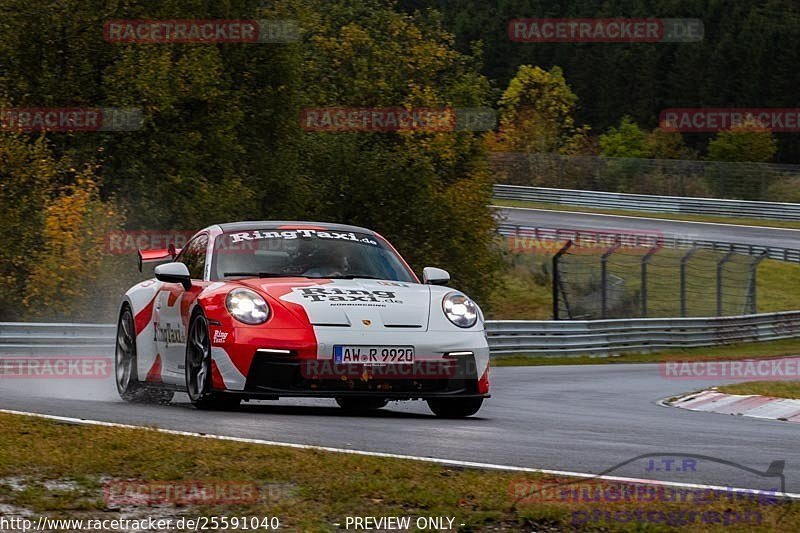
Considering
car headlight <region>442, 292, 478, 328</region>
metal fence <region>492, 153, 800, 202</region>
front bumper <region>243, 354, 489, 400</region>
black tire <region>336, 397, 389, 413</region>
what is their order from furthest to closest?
metal fence <region>492, 153, 800, 202</region> < black tire <region>336, 397, 389, 413</region> < car headlight <region>442, 292, 478, 328</region> < front bumper <region>243, 354, 489, 400</region>

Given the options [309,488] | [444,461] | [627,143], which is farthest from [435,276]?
[627,143]

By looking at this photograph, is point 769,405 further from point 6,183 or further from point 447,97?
point 447,97

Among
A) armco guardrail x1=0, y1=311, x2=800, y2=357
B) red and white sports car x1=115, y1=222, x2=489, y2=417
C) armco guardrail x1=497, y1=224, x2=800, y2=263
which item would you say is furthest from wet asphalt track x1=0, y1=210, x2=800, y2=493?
armco guardrail x1=497, y1=224, x2=800, y2=263

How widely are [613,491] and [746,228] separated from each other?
50.6 metres

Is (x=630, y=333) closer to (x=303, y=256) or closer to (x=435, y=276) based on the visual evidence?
(x=435, y=276)

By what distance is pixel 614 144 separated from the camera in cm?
8769

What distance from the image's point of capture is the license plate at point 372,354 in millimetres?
8758

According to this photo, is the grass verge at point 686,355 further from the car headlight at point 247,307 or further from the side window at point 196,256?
the car headlight at point 247,307

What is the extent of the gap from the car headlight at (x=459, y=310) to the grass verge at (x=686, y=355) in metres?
13.3

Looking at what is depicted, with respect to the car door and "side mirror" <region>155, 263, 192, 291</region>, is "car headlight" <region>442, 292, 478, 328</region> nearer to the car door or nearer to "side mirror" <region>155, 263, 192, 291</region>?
the car door

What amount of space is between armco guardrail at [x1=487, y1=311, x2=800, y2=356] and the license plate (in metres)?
14.5

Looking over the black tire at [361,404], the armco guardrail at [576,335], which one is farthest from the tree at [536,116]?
the black tire at [361,404]

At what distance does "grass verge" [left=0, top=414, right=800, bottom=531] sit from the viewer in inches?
205

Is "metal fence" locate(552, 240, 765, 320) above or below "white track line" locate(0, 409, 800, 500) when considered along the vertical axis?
below
